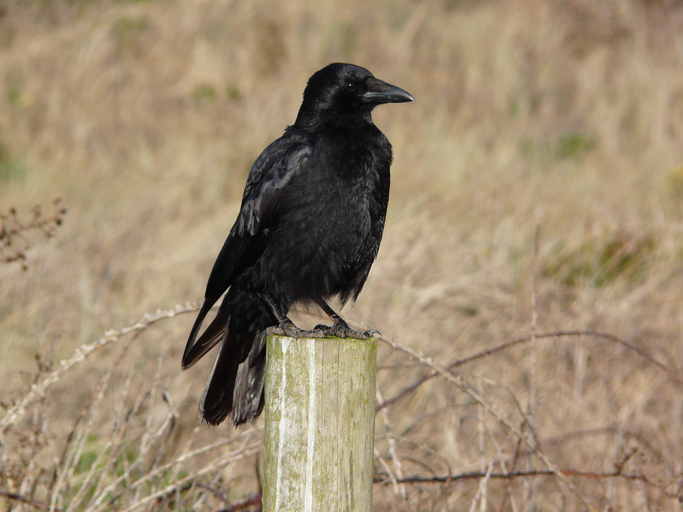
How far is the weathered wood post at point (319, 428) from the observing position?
2.06m

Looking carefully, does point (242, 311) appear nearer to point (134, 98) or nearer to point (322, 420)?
point (322, 420)

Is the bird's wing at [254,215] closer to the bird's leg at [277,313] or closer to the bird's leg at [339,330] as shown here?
the bird's leg at [277,313]

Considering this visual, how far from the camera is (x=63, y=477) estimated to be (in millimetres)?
2828

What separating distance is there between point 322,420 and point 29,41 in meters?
12.3

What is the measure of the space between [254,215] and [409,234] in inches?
114

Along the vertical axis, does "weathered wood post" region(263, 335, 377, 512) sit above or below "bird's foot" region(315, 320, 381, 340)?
below

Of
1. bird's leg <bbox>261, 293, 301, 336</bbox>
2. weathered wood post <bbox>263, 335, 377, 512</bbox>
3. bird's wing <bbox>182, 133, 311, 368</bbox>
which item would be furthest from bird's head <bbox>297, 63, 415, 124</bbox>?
weathered wood post <bbox>263, 335, 377, 512</bbox>

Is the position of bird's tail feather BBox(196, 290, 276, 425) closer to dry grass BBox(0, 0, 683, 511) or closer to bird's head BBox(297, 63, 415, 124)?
dry grass BBox(0, 0, 683, 511)

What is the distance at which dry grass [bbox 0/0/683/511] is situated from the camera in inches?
130

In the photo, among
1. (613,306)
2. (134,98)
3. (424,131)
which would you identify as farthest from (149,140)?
(613,306)

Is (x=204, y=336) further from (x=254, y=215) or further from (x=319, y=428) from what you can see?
(x=319, y=428)

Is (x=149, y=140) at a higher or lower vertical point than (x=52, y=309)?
higher

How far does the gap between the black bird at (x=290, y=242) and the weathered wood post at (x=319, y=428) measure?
912mm

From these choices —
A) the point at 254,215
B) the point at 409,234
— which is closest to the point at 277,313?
the point at 254,215
